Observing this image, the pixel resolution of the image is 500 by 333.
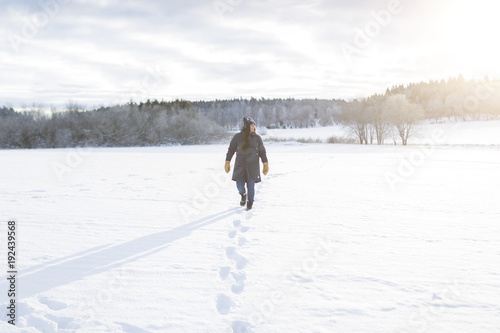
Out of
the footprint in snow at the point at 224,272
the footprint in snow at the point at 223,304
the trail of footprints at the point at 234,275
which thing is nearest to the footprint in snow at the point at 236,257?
the trail of footprints at the point at 234,275

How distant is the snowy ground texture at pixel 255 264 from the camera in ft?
10.6

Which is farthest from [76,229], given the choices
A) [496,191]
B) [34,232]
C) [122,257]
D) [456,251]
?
[496,191]

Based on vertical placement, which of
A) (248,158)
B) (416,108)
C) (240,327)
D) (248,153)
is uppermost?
(416,108)

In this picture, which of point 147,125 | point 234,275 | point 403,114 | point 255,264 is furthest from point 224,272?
point 147,125

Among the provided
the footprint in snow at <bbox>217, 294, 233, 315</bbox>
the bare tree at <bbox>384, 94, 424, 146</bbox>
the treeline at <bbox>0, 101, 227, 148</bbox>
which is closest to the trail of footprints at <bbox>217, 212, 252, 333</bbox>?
the footprint in snow at <bbox>217, 294, 233, 315</bbox>

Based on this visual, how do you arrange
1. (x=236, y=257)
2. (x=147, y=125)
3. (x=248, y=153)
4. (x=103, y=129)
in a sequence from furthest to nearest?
1. (x=147, y=125)
2. (x=103, y=129)
3. (x=248, y=153)
4. (x=236, y=257)

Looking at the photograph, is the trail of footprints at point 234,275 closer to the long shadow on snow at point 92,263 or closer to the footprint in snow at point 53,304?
the long shadow on snow at point 92,263

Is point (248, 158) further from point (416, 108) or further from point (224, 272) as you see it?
point (416, 108)

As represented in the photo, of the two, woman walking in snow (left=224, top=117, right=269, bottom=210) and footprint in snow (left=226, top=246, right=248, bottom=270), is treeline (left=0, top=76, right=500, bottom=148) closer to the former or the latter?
woman walking in snow (left=224, top=117, right=269, bottom=210)

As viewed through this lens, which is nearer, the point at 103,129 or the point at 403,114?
the point at 403,114

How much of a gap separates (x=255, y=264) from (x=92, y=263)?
7.21 ft

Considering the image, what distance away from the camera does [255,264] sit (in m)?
4.45

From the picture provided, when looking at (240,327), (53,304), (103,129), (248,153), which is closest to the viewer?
(240,327)

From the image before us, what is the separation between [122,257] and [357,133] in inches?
2137
